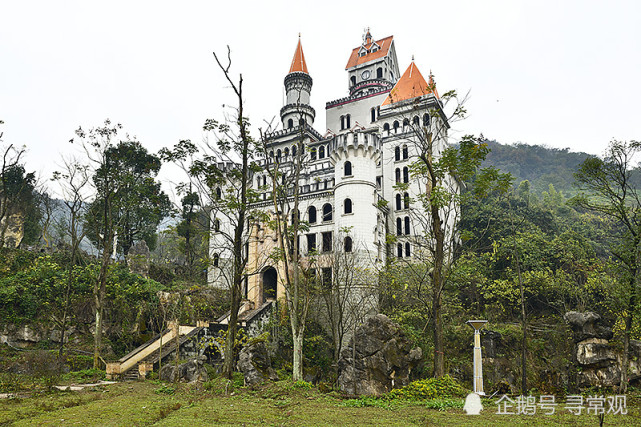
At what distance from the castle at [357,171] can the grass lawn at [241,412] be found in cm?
1049

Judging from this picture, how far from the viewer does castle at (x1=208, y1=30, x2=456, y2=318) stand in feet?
89.8

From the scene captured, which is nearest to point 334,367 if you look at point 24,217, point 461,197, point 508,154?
point 461,197

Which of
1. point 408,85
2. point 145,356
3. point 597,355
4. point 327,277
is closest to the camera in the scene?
point 597,355

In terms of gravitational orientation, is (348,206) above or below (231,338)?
above

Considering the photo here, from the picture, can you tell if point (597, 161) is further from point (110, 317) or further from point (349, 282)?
point (110, 317)

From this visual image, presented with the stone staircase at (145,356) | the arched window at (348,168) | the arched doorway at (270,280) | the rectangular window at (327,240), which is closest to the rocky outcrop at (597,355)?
the stone staircase at (145,356)

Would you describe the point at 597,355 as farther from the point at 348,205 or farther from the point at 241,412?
the point at 348,205

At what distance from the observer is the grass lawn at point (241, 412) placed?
732cm

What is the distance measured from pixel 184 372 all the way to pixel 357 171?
18.5 m

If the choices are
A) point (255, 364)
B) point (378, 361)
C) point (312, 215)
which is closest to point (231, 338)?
point (255, 364)

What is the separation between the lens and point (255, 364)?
52.4ft

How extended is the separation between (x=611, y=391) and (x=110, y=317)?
21.5 metres

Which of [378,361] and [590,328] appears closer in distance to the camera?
[378,361]

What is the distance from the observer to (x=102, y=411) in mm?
8164
